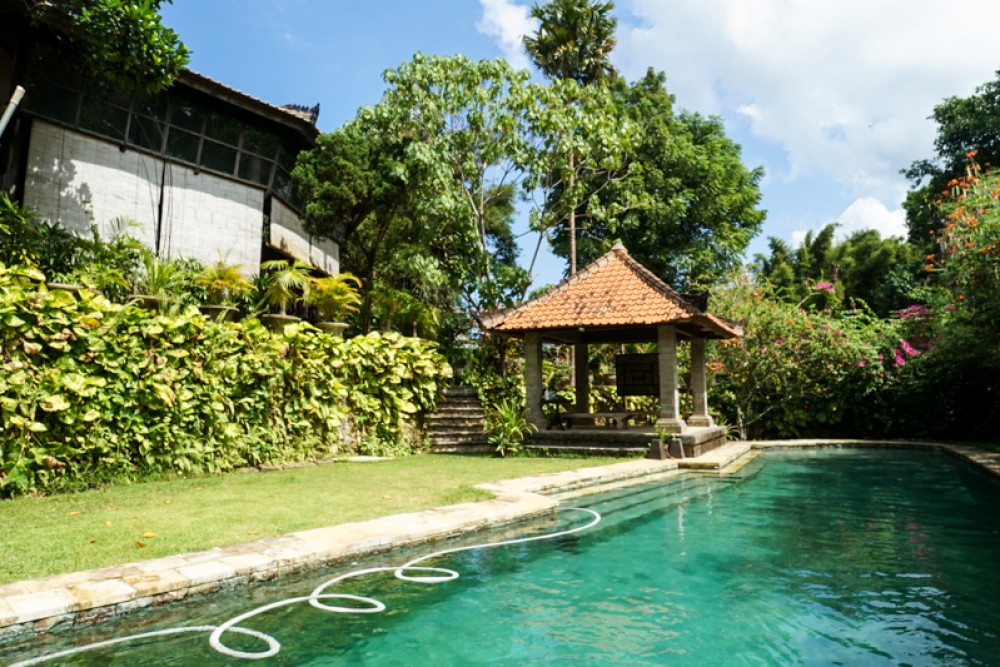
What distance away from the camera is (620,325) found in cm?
1188

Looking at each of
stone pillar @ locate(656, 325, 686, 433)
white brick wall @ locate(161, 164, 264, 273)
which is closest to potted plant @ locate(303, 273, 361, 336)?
white brick wall @ locate(161, 164, 264, 273)

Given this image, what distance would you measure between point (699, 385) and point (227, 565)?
1161 centimetres

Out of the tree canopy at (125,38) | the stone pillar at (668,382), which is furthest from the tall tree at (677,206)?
the tree canopy at (125,38)

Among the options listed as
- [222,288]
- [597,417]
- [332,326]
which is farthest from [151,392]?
[597,417]

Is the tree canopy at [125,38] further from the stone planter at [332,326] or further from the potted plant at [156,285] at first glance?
the stone planter at [332,326]

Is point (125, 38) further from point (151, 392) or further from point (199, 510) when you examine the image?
point (199, 510)

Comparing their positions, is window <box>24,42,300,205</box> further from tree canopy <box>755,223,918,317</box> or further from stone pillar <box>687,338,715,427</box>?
tree canopy <box>755,223,918,317</box>

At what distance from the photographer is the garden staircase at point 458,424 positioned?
12930 millimetres

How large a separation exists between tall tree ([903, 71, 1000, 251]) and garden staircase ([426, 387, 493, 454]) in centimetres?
2528

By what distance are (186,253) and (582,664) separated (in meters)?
14.7

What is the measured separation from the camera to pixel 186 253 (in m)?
15.3

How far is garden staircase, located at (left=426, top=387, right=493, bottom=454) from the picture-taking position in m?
12.9

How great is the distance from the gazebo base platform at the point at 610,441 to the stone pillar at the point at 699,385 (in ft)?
2.73

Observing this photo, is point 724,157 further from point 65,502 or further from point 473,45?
point 65,502
